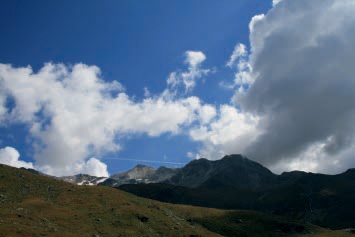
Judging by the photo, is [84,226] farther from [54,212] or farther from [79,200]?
[79,200]

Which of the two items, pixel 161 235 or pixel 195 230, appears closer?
pixel 161 235

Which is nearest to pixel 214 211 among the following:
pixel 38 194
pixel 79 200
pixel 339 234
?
pixel 339 234

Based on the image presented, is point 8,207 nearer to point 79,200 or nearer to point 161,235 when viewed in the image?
point 79,200

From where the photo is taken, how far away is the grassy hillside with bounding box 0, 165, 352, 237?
94.0m

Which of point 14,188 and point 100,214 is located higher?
point 14,188

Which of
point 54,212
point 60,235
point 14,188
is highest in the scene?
point 14,188

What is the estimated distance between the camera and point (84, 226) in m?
101

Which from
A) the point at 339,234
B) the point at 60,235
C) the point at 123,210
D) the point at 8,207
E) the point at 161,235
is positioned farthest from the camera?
the point at 339,234

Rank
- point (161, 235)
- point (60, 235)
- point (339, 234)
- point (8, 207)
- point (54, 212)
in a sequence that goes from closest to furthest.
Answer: point (60, 235) < point (8, 207) < point (54, 212) < point (161, 235) < point (339, 234)

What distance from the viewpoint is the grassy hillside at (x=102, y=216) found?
94.0 m

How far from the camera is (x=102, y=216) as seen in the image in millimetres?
113688

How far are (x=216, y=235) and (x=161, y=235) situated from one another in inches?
896

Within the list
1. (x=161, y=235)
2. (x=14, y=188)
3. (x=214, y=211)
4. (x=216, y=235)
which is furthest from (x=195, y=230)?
(x=14, y=188)

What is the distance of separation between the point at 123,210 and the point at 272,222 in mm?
68519
